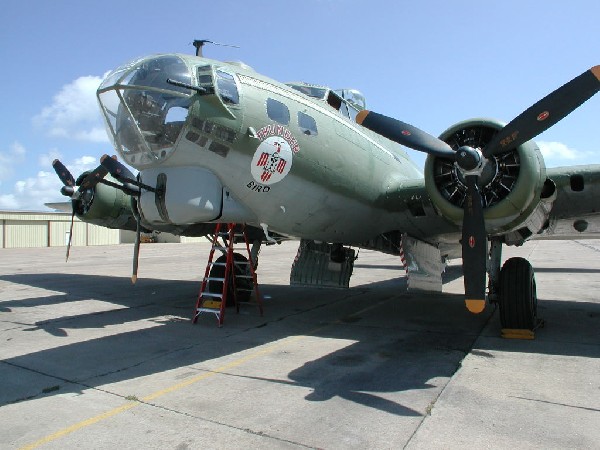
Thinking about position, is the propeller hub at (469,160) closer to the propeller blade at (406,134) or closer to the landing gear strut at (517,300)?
the propeller blade at (406,134)

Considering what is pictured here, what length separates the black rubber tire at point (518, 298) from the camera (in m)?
7.30

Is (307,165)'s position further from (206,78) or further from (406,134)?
(206,78)

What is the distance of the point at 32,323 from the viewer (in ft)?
28.4

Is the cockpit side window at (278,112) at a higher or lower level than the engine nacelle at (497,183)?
higher

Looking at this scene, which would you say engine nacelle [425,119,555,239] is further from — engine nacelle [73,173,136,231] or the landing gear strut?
engine nacelle [73,173,136,231]

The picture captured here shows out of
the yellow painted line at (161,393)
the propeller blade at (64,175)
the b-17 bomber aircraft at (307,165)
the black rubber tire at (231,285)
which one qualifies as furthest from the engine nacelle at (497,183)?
the propeller blade at (64,175)

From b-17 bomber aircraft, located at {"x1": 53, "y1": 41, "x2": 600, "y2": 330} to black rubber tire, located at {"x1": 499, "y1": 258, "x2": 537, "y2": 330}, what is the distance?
0.02 meters

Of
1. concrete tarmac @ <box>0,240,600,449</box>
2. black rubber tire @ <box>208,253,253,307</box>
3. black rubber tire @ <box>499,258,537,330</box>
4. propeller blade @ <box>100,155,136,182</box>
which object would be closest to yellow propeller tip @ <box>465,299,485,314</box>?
concrete tarmac @ <box>0,240,600,449</box>

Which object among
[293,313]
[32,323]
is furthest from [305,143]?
[32,323]

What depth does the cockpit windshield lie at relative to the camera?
625cm

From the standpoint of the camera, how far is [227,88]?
21.2 ft

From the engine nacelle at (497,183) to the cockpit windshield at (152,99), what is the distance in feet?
12.1

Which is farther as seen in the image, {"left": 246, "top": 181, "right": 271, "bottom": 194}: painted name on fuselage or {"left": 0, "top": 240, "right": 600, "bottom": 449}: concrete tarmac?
{"left": 246, "top": 181, "right": 271, "bottom": 194}: painted name on fuselage

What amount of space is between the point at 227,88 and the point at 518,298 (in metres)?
5.32
